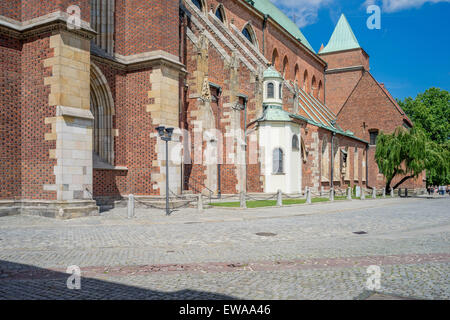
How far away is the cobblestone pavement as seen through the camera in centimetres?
500

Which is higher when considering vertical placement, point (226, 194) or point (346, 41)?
point (346, 41)

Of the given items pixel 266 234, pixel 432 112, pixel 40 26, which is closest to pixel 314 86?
pixel 432 112

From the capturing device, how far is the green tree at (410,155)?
32531mm

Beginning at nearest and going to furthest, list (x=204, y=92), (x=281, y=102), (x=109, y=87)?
1. (x=109, y=87)
2. (x=204, y=92)
3. (x=281, y=102)

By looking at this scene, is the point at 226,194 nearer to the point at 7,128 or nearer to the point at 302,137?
the point at 302,137

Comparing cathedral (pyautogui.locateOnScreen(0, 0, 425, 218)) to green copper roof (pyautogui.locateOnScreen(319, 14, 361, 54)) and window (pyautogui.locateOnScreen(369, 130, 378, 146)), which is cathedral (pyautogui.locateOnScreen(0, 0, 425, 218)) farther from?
green copper roof (pyautogui.locateOnScreen(319, 14, 361, 54))

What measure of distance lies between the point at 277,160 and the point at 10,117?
53.4 ft

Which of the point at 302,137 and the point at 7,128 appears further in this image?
the point at 302,137

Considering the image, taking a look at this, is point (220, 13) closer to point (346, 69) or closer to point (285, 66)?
point (285, 66)

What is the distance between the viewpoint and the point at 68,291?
16.3 feet

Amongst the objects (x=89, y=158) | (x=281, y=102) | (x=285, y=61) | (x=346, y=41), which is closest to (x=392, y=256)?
(x=89, y=158)

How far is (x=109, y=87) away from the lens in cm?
1684
